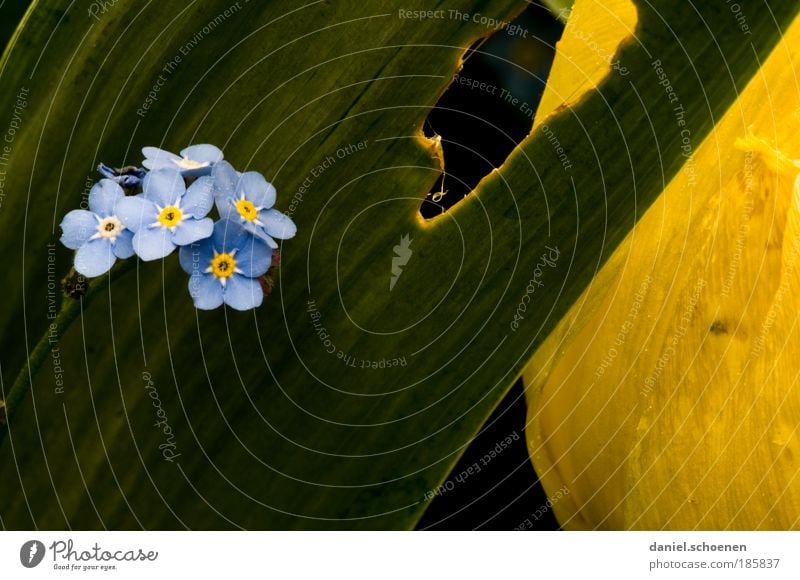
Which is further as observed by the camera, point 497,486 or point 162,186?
point 497,486

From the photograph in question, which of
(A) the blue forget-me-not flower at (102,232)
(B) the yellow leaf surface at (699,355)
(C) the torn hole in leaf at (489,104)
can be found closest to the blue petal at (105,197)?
(A) the blue forget-me-not flower at (102,232)

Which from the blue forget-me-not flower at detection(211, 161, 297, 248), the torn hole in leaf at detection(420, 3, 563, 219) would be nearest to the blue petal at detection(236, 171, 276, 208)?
the blue forget-me-not flower at detection(211, 161, 297, 248)

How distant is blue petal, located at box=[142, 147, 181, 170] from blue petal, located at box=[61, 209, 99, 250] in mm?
46

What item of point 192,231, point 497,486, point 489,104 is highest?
point 489,104

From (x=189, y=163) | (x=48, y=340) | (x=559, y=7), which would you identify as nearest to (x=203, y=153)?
(x=189, y=163)

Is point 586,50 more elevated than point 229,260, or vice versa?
point 586,50

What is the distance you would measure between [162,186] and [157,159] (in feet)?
0.07

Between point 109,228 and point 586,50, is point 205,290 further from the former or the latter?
point 586,50

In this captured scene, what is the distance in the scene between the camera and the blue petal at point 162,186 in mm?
429

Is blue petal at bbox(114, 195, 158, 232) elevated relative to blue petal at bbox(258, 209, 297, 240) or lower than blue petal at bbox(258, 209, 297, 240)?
lower

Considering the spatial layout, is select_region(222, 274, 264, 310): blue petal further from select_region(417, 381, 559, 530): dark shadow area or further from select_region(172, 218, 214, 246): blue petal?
select_region(417, 381, 559, 530): dark shadow area

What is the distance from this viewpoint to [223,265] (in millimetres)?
438

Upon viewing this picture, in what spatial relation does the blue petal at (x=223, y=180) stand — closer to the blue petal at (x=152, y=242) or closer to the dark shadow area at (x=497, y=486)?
the blue petal at (x=152, y=242)

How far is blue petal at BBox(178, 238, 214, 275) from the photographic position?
0.43 metres
